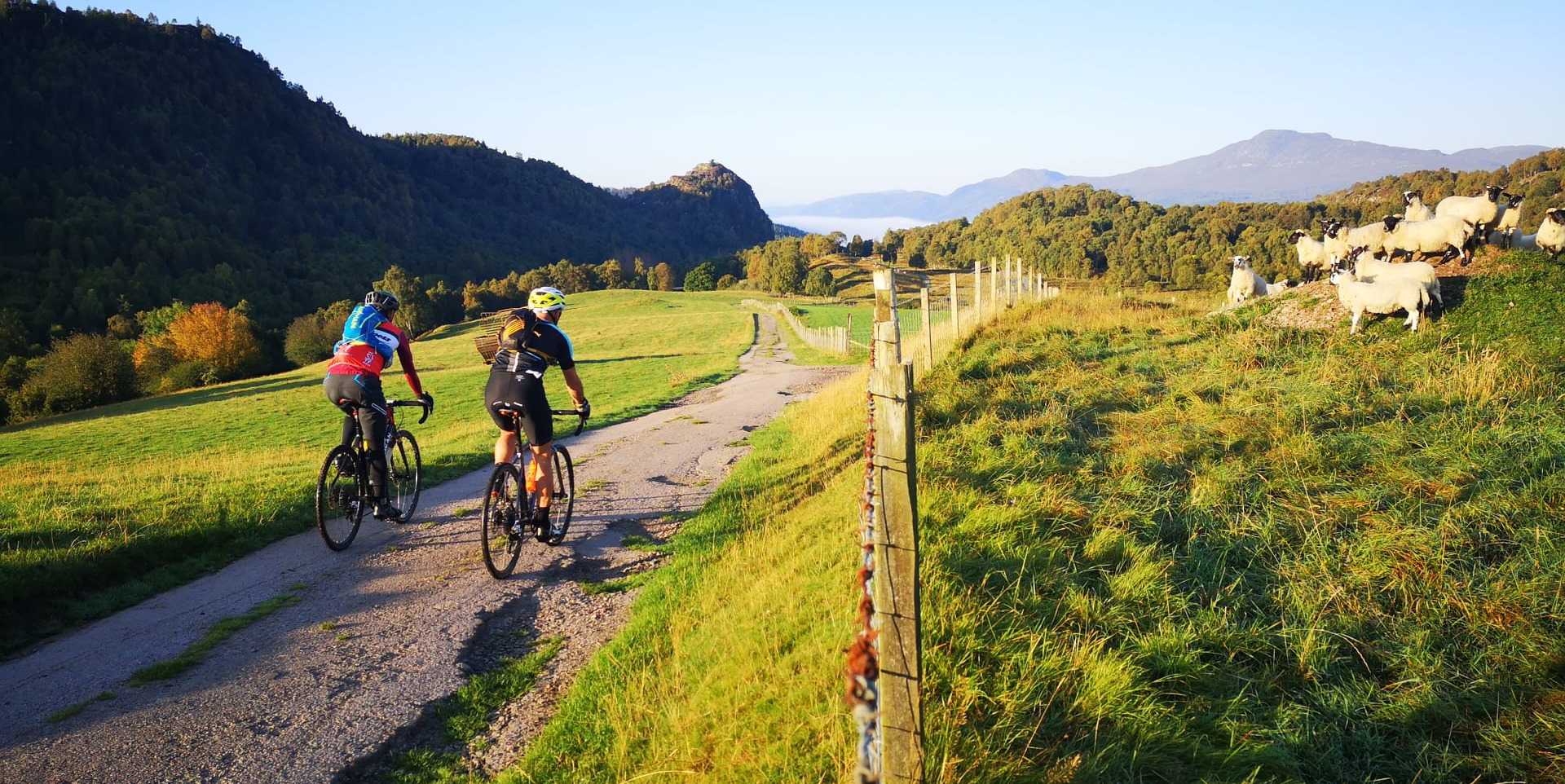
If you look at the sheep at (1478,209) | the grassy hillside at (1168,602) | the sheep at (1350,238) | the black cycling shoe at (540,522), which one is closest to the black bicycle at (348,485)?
the black cycling shoe at (540,522)

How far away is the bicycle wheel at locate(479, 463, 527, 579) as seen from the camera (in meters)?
6.67

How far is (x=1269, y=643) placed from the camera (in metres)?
4.74

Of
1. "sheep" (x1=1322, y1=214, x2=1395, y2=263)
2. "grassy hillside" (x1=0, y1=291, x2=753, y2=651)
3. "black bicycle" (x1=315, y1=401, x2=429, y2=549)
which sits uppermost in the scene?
"sheep" (x1=1322, y1=214, x2=1395, y2=263)

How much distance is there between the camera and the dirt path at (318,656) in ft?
13.6

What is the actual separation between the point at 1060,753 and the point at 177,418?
44580mm

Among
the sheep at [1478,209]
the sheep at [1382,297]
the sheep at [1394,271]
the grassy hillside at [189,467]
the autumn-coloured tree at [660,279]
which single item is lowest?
the grassy hillside at [189,467]

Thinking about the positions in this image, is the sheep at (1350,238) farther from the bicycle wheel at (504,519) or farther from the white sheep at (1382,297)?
the bicycle wheel at (504,519)

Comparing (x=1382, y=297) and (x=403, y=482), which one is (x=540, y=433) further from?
(x=1382, y=297)

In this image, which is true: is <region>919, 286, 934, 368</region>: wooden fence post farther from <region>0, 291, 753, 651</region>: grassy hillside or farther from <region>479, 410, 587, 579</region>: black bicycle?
<region>479, 410, 587, 579</region>: black bicycle

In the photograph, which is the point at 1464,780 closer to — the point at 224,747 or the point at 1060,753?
the point at 1060,753

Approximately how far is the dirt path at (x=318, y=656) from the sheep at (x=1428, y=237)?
1424 cm

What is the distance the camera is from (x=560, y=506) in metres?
8.17

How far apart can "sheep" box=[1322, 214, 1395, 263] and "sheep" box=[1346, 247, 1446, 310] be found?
1.66 metres

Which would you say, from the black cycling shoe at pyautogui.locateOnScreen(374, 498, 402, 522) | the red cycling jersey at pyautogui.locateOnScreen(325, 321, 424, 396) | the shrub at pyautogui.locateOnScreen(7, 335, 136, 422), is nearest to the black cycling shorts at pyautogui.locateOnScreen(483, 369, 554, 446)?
the red cycling jersey at pyautogui.locateOnScreen(325, 321, 424, 396)
